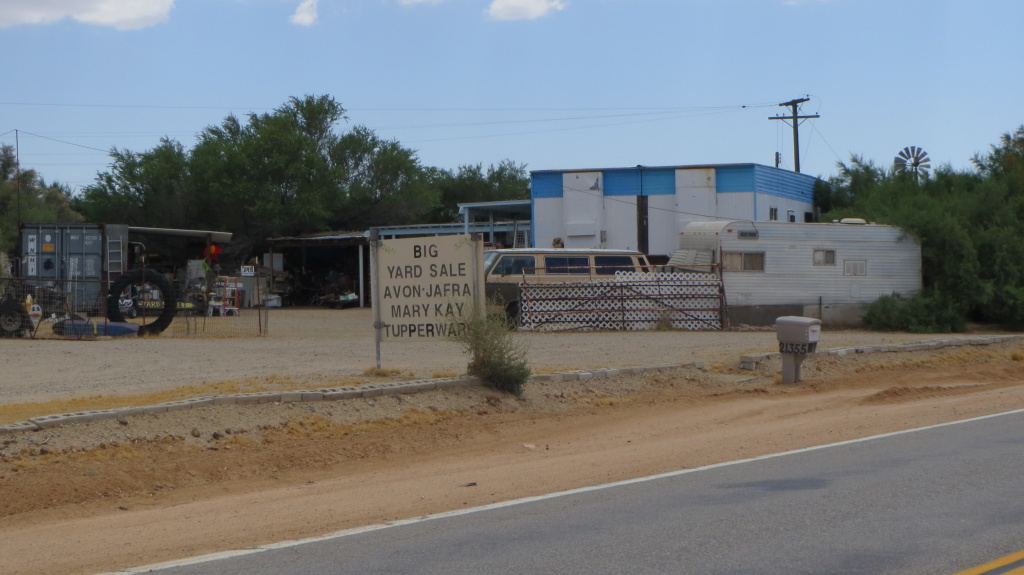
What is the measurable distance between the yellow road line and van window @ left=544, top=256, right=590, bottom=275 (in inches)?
807

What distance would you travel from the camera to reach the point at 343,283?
42.2m

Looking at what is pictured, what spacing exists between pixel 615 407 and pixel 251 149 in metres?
34.0

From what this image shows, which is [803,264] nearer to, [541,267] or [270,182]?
[541,267]

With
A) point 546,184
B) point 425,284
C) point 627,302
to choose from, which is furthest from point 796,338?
point 546,184

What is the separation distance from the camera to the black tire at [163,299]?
22172 mm

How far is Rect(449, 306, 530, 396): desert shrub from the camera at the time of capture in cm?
1308

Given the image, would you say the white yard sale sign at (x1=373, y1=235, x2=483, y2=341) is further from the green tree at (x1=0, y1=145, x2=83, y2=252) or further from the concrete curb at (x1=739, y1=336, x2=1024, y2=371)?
the green tree at (x1=0, y1=145, x2=83, y2=252)

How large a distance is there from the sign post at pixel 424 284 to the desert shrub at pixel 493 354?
32 cm

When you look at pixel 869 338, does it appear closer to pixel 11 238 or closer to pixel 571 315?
pixel 571 315

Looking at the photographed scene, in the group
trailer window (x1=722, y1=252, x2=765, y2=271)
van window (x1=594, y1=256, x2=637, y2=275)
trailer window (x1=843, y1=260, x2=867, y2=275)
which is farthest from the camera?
trailer window (x1=843, y1=260, x2=867, y2=275)

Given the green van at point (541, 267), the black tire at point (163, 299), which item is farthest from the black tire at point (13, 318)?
the green van at point (541, 267)

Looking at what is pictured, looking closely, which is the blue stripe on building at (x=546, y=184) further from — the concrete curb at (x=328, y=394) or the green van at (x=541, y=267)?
the concrete curb at (x=328, y=394)

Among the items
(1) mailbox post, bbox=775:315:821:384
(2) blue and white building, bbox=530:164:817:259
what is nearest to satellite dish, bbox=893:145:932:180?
(2) blue and white building, bbox=530:164:817:259

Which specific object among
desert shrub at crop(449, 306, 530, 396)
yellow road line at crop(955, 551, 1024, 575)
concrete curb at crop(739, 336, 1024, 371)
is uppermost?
desert shrub at crop(449, 306, 530, 396)
